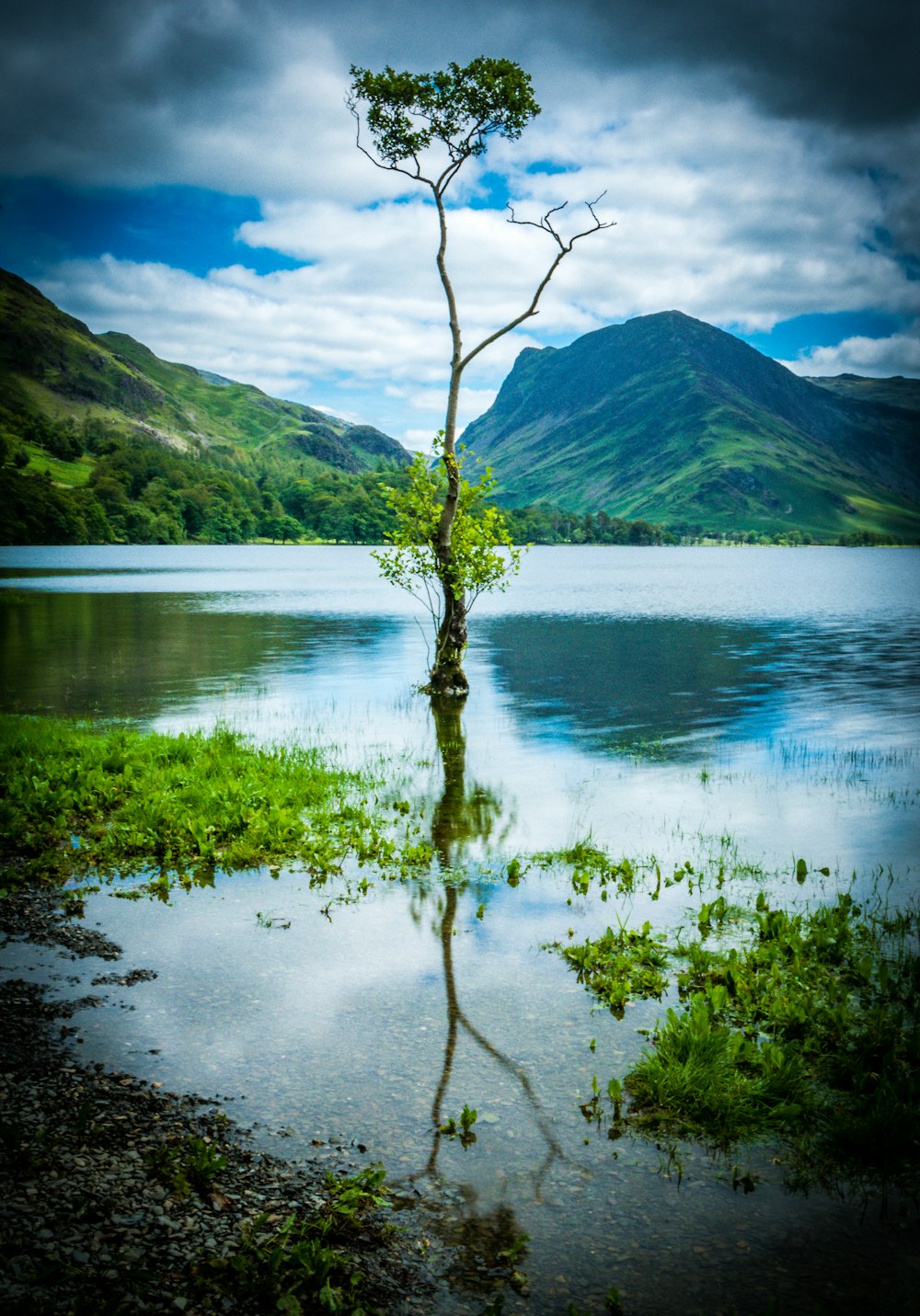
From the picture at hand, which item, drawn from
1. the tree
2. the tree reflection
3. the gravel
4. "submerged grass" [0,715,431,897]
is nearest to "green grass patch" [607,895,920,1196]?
the tree reflection

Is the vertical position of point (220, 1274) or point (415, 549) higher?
point (415, 549)

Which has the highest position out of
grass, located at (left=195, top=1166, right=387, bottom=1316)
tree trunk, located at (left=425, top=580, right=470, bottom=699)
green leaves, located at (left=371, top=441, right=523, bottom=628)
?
green leaves, located at (left=371, top=441, right=523, bottom=628)

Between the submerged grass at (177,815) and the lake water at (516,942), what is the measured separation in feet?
3.73

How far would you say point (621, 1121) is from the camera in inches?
327

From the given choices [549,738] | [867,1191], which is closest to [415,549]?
[549,738]

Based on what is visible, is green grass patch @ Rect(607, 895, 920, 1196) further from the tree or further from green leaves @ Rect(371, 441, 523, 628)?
green leaves @ Rect(371, 441, 523, 628)

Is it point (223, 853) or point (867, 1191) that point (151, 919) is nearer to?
point (223, 853)

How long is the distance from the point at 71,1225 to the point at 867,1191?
6.18 meters

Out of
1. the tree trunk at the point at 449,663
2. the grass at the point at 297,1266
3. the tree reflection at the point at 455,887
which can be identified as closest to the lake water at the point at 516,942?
the tree reflection at the point at 455,887

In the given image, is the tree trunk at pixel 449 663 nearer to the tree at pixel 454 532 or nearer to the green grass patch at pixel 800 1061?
the tree at pixel 454 532

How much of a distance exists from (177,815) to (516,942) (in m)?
7.56

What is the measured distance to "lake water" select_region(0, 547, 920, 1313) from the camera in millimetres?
6875

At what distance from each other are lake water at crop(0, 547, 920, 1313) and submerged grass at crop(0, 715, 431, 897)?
1.14m

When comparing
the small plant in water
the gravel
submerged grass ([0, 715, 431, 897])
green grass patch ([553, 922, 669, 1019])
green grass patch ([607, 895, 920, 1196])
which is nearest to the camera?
the gravel
